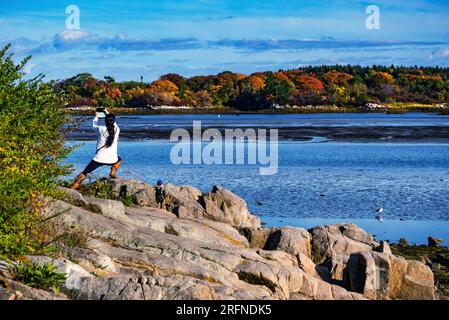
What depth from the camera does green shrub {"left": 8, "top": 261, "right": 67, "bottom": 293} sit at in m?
10.6

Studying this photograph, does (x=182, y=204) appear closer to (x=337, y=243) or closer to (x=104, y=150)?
(x=104, y=150)

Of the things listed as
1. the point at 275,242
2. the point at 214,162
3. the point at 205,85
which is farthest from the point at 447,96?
the point at 275,242

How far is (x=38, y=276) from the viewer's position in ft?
34.9

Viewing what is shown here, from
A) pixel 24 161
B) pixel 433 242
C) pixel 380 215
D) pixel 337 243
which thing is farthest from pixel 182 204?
pixel 380 215

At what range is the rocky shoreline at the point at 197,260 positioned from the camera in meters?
11.2

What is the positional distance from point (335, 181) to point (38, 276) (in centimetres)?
2727

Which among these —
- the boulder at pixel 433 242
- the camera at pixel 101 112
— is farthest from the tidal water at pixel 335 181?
the camera at pixel 101 112

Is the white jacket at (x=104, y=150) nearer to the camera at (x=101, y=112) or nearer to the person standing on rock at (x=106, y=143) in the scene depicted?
the person standing on rock at (x=106, y=143)

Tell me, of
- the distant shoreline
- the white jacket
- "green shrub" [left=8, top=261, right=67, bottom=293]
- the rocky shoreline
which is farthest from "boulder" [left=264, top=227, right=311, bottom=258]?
the distant shoreline

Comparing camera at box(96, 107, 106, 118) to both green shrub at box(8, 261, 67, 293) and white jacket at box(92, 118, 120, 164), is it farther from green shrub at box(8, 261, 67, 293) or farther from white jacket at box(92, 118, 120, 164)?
green shrub at box(8, 261, 67, 293)

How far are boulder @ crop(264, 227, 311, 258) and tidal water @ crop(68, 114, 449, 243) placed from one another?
447cm

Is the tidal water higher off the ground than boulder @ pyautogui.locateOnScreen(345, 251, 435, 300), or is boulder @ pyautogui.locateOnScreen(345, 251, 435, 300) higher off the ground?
boulder @ pyautogui.locateOnScreen(345, 251, 435, 300)

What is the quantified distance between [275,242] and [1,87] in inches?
289
